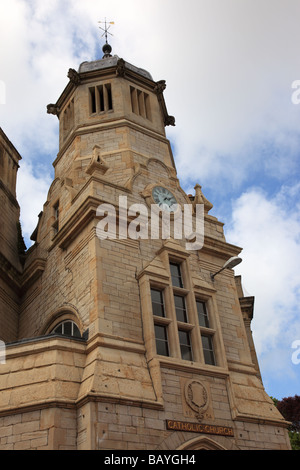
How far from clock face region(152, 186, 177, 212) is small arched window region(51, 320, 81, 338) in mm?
5773

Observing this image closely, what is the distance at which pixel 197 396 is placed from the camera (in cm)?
1400

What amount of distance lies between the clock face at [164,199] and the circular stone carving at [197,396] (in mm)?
7224

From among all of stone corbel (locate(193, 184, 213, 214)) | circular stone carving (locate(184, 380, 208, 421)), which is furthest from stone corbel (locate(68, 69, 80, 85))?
circular stone carving (locate(184, 380, 208, 421))

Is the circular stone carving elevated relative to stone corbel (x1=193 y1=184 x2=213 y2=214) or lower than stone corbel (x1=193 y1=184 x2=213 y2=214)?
lower

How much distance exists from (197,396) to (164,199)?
816cm

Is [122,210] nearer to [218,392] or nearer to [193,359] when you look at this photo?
[193,359]

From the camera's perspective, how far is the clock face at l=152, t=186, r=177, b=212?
18906 millimetres

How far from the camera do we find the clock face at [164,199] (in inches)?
744

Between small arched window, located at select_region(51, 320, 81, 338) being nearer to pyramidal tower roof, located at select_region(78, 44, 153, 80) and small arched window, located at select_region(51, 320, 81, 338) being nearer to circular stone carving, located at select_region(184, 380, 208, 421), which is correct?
circular stone carving, located at select_region(184, 380, 208, 421)

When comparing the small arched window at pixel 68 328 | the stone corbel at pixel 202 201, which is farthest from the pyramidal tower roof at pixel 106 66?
the small arched window at pixel 68 328

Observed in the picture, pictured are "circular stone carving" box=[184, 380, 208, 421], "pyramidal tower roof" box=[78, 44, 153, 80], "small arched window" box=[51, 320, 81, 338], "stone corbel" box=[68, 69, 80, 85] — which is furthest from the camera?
"pyramidal tower roof" box=[78, 44, 153, 80]

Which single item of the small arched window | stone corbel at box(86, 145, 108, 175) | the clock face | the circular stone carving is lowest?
the circular stone carving

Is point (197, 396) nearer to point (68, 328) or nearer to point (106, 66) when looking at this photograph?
point (68, 328)

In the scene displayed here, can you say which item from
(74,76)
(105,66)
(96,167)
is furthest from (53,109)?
(96,167)
